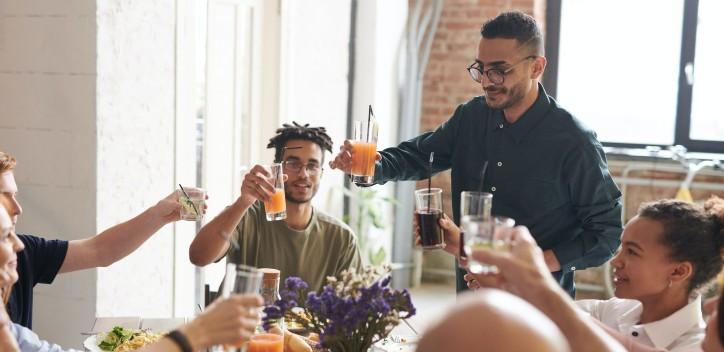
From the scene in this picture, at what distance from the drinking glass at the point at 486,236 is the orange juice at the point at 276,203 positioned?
1064 mm

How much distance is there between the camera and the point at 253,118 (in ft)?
16.3

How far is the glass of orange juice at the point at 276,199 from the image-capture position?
2834 mm

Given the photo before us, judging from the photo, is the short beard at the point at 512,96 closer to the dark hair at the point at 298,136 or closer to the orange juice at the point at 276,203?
the dark hair at the point at 298,136

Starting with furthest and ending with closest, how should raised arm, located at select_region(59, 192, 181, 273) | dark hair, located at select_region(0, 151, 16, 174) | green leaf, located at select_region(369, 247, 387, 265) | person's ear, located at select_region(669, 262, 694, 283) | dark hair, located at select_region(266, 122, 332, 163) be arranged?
1. green leaf, located at select_region(369, 247, 387, 265)
2. dark hair, located at select_region(266, 122, 332, 163)
3. raised arm, located at select_region(59, 192, 181, 273)
4. dark hair, located at select_region(0, 151, 16, 174)
5. person's ear, located at select_region(669, 262, 694, 283)

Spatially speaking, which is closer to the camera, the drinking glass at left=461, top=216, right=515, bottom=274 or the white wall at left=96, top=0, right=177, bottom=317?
the drinking glass at left=461, top=216, right=515, bottom=274

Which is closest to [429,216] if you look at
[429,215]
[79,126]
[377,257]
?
[429,215]

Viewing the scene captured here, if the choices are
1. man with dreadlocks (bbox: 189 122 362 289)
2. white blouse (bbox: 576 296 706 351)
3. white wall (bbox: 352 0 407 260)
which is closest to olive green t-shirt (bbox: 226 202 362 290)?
man with dreadlocks (bbox: 189 122 362 289)

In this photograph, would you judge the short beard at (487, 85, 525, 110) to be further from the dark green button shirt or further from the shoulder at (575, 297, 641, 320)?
the shoulder at (575, 297, 641, 320)

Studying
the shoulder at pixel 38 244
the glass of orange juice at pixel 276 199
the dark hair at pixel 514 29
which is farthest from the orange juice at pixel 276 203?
the dark hair at pixel 514 29

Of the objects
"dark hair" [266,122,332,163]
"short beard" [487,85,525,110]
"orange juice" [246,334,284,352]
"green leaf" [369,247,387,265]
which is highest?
"short beard" [487,85,525,110]

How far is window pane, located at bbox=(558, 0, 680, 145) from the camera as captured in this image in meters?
6.27

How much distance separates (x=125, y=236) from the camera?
9.40 ft

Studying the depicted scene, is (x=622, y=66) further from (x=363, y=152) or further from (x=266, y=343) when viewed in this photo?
(x=266, y=343)

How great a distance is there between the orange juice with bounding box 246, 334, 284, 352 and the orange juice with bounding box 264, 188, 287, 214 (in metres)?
0.68
